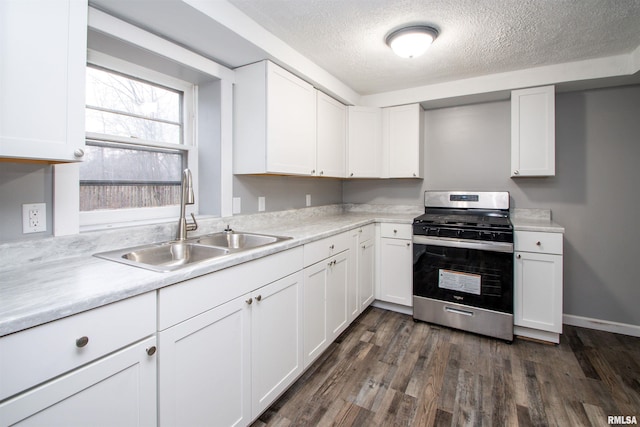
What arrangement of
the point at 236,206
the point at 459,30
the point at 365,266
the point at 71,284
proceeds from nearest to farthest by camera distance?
the point at 71,284, the point at 459,30, the point at 236,206, the point at 365,266

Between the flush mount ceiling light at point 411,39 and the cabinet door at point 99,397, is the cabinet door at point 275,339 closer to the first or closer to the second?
the cabinet door at point 99,397

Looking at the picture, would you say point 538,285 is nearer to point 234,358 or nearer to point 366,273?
point 366,273

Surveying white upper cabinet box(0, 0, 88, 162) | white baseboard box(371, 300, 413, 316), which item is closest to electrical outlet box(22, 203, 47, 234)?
white upper cabinet box(0, 0, 88, 162)

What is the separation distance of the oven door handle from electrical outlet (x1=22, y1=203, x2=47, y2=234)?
251 centimetres

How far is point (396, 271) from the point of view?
296 centimetres

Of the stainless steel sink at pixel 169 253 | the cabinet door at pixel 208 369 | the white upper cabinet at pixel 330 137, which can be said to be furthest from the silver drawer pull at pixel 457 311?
the stainless steel sink at pixel 169 253

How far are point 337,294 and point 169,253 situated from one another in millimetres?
1209

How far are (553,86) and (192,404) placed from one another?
11.0 ft

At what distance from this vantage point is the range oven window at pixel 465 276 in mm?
2428

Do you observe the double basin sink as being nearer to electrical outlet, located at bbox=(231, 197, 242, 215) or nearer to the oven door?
electrical outlet, located at bbox=(231, 197, 242, 215)

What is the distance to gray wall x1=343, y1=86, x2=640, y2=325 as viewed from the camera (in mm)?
2621

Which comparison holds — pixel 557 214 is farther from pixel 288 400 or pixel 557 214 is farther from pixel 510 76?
pixel 288 400

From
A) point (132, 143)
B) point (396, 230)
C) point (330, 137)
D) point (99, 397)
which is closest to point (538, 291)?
point (396, 230)

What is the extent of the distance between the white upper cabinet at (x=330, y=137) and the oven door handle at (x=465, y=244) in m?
1.02
